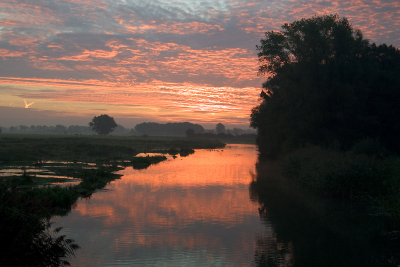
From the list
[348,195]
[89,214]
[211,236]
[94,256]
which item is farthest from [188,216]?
[348,195]

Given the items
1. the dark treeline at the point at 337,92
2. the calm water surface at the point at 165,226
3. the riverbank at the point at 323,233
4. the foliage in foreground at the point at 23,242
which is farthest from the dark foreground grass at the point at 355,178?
the foliage in foreground at the point at 23,242

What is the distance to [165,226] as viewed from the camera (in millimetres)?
13797

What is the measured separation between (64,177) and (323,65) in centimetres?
2485

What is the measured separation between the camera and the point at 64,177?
2614 cm

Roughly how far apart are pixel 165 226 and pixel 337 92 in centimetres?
2353

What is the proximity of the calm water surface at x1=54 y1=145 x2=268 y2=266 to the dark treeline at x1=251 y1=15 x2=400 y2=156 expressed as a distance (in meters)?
12.7

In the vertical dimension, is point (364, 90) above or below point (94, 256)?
above

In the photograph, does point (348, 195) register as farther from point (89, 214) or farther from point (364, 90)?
point (364, 90)

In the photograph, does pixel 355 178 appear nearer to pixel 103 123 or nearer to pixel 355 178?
pixel 355 178

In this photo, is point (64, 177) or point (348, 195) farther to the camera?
point (64, 177)

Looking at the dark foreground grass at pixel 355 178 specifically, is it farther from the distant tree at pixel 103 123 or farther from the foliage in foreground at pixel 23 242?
the distant tree at pixel 103 123

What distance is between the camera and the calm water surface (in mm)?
10266

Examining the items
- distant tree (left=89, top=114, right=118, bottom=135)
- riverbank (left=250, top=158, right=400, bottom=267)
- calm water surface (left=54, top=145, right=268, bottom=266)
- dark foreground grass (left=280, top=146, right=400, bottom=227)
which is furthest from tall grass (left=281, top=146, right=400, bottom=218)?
distant tree (left=89, top=114, right=118, bottom=135)

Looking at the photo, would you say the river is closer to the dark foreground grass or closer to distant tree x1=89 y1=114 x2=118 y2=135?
the dark foreground grass
